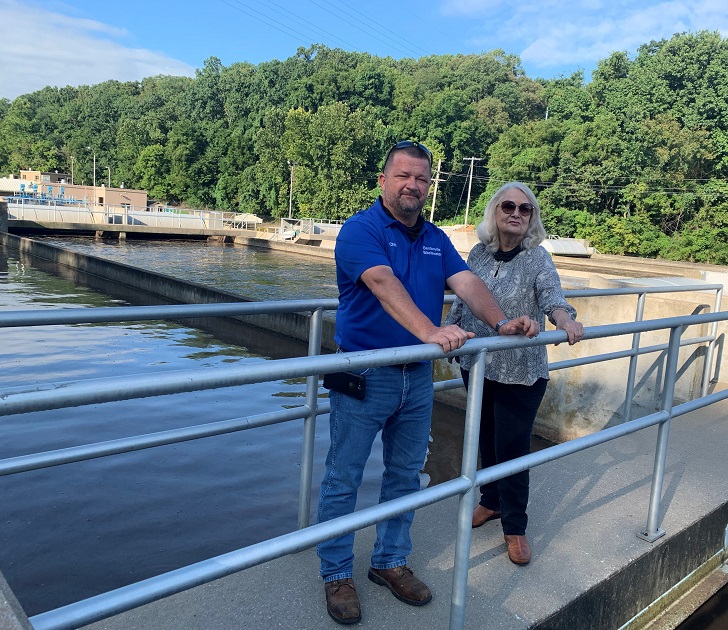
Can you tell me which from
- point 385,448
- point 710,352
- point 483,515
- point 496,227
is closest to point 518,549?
point 483,515

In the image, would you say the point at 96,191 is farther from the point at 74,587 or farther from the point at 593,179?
the point at 74,587

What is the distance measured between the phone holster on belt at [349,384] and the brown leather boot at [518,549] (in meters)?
1.09

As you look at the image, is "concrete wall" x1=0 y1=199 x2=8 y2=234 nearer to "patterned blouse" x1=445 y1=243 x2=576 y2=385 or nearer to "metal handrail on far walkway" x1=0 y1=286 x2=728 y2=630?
"metal handrail on far walkway" x1=0 y1=286 x2=728 y2=630

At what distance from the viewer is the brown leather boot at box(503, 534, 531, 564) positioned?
284 centimetres

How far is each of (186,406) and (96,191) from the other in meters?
72.7

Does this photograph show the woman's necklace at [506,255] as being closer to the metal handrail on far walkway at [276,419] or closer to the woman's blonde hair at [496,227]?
the woman's blonde hair at [496,227]

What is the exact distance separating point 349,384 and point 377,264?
0.43m

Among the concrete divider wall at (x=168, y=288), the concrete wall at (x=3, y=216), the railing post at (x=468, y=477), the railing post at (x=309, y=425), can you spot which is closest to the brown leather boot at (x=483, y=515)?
the railing post at (x=309, y=425)

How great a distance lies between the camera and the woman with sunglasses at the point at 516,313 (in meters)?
2.86

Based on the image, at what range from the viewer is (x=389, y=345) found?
2.34m

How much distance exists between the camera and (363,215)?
2338mm

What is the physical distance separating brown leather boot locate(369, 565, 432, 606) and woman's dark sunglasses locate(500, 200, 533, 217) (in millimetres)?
1512

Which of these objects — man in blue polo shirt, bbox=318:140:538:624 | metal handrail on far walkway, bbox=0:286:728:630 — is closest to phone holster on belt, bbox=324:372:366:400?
man in blue polo shirt, bbox=318:140:538:624

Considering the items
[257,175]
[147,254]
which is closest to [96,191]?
[257,175]
